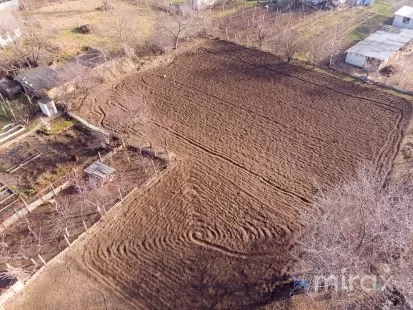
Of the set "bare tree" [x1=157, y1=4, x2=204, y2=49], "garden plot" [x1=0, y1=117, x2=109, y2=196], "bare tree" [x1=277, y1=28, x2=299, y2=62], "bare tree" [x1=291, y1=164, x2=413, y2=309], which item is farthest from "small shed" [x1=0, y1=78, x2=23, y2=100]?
"bare tree" [x1=291, y1=164, x2=413, y2=309]

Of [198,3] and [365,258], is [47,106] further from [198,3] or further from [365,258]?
[198,3]

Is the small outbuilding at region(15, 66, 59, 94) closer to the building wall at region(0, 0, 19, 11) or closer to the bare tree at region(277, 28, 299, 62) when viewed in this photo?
the building wall at region(0, 0, 19, 11)

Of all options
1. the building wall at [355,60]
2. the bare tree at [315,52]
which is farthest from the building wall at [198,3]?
the building wall at [355,60]

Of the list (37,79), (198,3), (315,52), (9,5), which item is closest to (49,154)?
(37,79)

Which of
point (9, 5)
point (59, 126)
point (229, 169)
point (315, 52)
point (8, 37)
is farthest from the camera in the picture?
point (9, 5)

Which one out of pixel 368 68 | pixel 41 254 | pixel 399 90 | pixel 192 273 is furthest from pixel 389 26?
pixel 41 254

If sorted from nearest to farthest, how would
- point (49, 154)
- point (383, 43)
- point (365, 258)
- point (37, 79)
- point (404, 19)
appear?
point (365, 258) < point (49, 154) < point (37, 79) < point (383, 43) < point (404, 19)

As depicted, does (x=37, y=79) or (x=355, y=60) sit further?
(x=355, y=60)

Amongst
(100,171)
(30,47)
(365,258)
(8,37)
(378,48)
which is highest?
(8,37)
